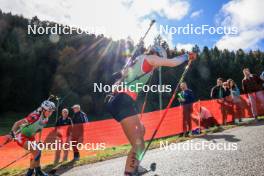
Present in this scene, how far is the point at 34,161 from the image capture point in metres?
8.38

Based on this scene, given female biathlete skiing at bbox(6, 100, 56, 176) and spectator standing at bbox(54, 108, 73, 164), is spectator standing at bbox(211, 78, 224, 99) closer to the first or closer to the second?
spectator standing at bbox(54, 108, 73, 164)

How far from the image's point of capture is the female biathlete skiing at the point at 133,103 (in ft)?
17.8

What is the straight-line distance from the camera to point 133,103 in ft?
18.3

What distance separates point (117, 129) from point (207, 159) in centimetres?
606

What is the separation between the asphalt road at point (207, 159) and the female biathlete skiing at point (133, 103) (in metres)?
1.81

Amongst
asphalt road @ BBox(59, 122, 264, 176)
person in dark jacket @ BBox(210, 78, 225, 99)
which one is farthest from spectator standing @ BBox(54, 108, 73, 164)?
person in dark jacket @ BBox(210, 78, 225, 99)

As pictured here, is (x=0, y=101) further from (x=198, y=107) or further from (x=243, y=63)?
(x=243, y=63)

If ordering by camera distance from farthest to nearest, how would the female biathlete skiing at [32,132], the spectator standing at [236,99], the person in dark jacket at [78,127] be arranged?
the spectator standing at [236,99], the person in dark jacket at [78,127], the female biathlete skiing at [32,132]

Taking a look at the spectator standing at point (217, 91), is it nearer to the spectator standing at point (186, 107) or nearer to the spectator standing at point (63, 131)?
the spectator standing at point (186, 107)

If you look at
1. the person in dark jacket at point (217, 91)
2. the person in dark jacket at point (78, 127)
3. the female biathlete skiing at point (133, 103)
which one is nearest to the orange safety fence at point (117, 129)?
the person in dark jacket at point (78, 127)

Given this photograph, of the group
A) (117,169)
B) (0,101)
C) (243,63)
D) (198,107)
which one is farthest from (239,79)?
(117,169)

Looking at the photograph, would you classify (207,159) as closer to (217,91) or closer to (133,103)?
(133,103)

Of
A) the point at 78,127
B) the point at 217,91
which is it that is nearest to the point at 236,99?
the point at 217,91

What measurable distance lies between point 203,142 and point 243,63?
101 meters
